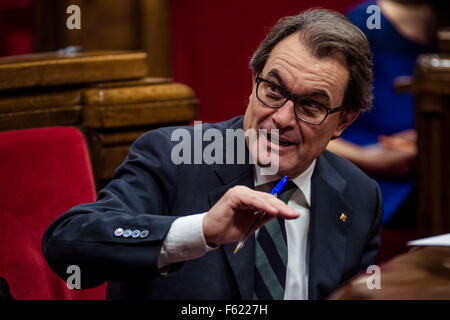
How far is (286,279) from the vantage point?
5.15ft

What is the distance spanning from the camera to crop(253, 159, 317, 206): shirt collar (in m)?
1.57

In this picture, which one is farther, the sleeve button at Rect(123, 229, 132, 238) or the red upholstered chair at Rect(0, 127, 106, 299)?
the red upholstered chair at Rect(0, 127, 106, 299)

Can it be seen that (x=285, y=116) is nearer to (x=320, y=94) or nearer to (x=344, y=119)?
(x=320, y=94)

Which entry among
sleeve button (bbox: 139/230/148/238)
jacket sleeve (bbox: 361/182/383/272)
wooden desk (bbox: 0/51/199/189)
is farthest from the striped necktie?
wooden desk (bbox: 0/51/199/189)

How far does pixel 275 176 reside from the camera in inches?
61.5

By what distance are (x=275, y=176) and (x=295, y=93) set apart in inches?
7.7

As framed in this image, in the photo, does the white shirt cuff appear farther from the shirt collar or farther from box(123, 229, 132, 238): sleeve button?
the shirt collar

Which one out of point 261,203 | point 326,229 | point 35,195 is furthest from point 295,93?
point 35,195

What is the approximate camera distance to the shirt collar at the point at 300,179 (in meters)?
1.57

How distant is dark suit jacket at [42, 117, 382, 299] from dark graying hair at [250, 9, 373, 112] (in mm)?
181

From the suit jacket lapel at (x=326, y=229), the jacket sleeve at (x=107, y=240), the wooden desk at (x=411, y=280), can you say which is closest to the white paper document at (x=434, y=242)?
the wooden desk at (x=411, y=280)

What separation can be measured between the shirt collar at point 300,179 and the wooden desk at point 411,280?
353 mm

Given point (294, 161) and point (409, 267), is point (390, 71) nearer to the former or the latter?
point (294, 161)

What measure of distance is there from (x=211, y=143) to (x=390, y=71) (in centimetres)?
190
